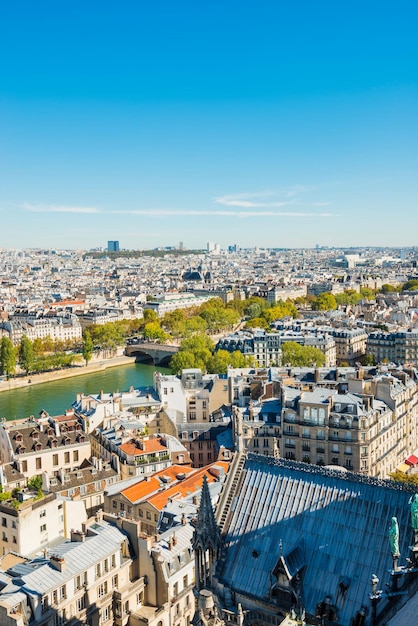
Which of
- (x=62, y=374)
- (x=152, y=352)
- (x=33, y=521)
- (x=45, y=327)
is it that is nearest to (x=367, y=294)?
(x=152, y=352)

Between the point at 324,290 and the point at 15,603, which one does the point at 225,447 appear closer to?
the point at 15,603

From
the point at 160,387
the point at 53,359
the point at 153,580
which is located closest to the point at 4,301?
the point at 53,359

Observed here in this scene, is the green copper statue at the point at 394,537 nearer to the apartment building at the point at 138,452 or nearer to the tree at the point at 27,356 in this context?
the apartment building at the point at 138,452

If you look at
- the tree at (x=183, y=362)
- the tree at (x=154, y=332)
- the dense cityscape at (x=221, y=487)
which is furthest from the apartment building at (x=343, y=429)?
the tree at (x=154, y=332)

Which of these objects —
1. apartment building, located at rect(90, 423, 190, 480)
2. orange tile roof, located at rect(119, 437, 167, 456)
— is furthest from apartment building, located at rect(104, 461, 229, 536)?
orange tile roof, located at rect(119, 437, 167, 456)

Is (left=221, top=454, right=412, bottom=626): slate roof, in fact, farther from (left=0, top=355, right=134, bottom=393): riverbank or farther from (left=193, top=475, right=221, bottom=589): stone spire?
(left=0, top=355, right=134, bottom=393): riverbank

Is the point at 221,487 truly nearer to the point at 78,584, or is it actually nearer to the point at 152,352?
the point at 78,584

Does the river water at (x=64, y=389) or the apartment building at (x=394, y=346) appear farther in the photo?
the apartment building at (x=394, y=346)
